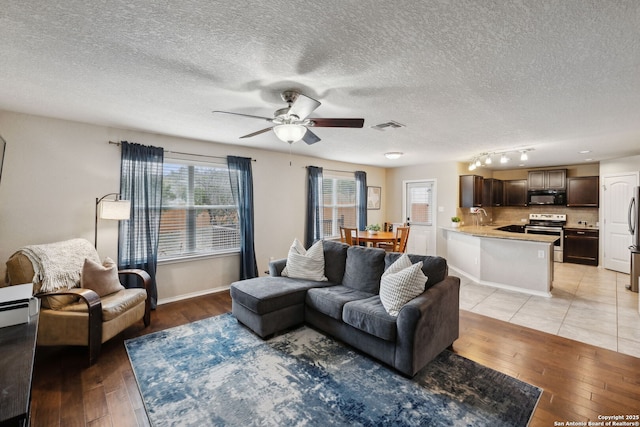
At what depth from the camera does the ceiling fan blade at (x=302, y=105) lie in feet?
7.16

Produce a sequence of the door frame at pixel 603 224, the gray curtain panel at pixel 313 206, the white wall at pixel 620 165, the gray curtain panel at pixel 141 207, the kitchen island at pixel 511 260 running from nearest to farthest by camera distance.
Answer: the gray curtain panel at pixel 141 207 < the kitchen island at pixel 511 260 < the white wall at pixel 620 165 < the gray curtain panel at pixel 313 206 < the door frame at pixel 603 224

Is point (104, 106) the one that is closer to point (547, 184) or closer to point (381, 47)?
point (381, 47)

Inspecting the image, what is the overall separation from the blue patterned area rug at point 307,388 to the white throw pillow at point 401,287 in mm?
563

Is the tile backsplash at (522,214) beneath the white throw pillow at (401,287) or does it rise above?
above

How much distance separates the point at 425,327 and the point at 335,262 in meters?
1.55

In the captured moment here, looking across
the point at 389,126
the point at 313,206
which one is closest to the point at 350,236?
the point at 313,206

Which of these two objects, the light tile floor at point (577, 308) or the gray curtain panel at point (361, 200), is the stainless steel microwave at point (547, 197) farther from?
the gray curtain panel at point (361, 200)

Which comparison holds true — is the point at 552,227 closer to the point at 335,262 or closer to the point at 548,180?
the point at 548,180

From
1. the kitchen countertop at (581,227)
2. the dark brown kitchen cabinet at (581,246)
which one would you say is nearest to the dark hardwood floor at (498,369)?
the dark brown kitchen cabinet at (581,246)

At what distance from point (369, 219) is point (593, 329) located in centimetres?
486

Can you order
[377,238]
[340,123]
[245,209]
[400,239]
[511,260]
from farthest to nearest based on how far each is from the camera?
[400,239] < [377,238] < [245,209] < [511,260] < [340,123]

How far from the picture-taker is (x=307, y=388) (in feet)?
7.34

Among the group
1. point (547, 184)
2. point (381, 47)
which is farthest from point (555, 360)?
point (547, 184)

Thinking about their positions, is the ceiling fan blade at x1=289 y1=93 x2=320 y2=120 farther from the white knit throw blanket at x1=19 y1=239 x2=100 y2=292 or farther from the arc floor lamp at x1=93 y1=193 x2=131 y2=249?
the white knit throw blanket at x1=19 y1=239 x2=100 y2=292
